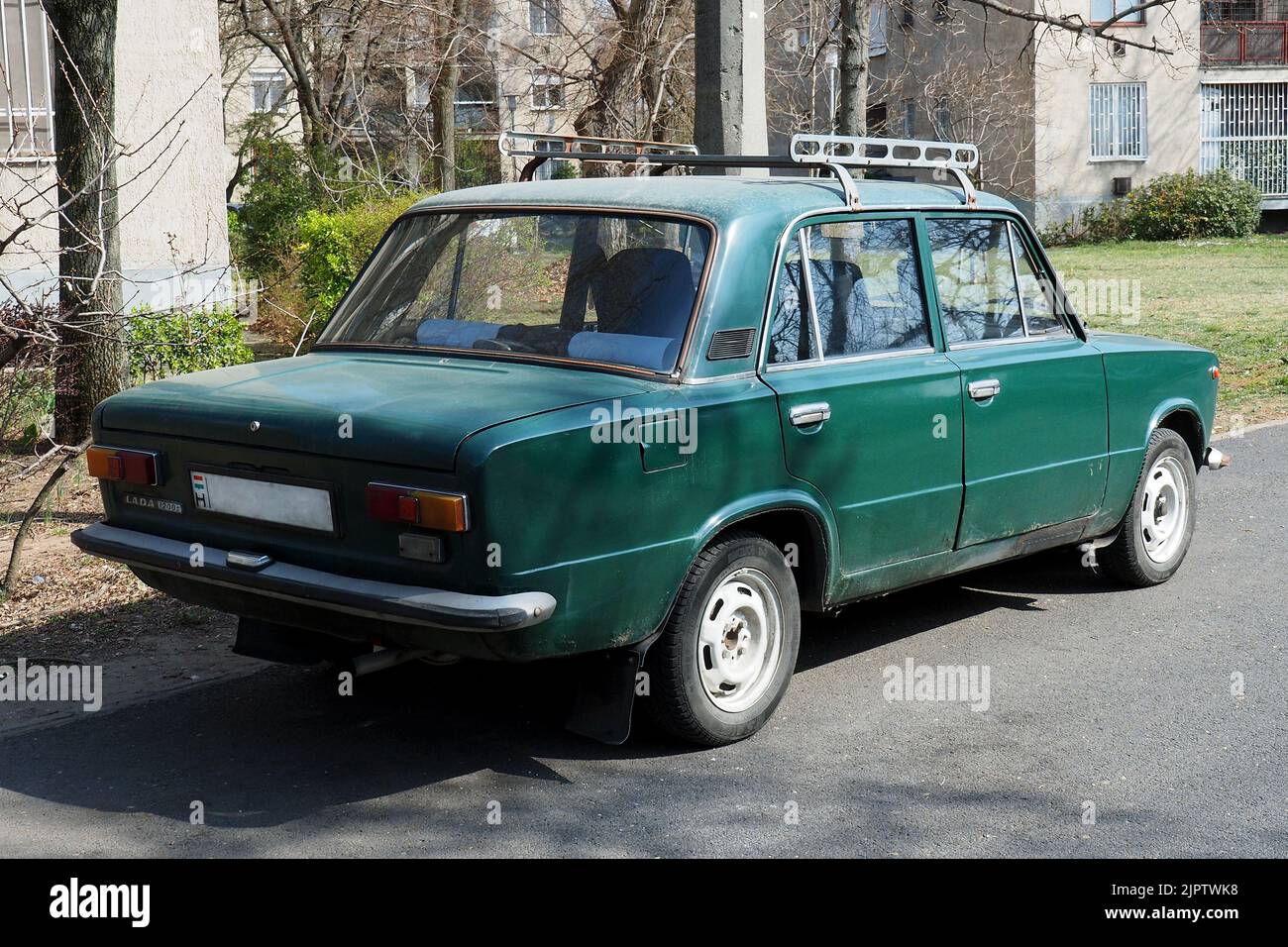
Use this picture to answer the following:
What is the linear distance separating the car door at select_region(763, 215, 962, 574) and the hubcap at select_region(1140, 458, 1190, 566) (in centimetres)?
177

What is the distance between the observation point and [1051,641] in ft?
20.1

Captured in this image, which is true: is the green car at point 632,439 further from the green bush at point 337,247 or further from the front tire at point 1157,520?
the green bush at point 337,247

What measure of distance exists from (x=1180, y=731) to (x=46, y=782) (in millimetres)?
3824

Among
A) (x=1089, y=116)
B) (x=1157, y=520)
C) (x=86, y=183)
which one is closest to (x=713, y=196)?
(x=1157, y=520)

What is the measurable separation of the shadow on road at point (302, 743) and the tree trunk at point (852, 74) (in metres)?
6.00

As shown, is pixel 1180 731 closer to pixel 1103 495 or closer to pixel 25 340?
pixel 1103 495

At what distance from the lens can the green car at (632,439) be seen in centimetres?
420

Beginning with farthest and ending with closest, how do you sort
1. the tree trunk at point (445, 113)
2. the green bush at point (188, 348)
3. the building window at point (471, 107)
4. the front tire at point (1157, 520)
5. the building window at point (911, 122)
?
the building window at point (911, 122), the building window at point (471, 107), the tree trunk at point (445, 113), the green bush at point (188, 348), the front tire at point (1157, 520)

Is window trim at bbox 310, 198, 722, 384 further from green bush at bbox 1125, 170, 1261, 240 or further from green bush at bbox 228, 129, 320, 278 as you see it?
green bush at bbox 1125, 170, 1261, 240

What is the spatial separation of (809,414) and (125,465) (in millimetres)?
2328

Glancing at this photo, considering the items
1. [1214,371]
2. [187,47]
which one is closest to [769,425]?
[1214,371]

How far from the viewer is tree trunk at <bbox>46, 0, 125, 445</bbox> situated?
26.3ft

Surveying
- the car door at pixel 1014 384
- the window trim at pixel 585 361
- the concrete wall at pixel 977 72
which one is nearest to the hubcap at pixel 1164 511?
the car door at pixel 1014 384

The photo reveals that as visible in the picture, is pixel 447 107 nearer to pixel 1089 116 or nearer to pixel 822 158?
pixel 822 158
